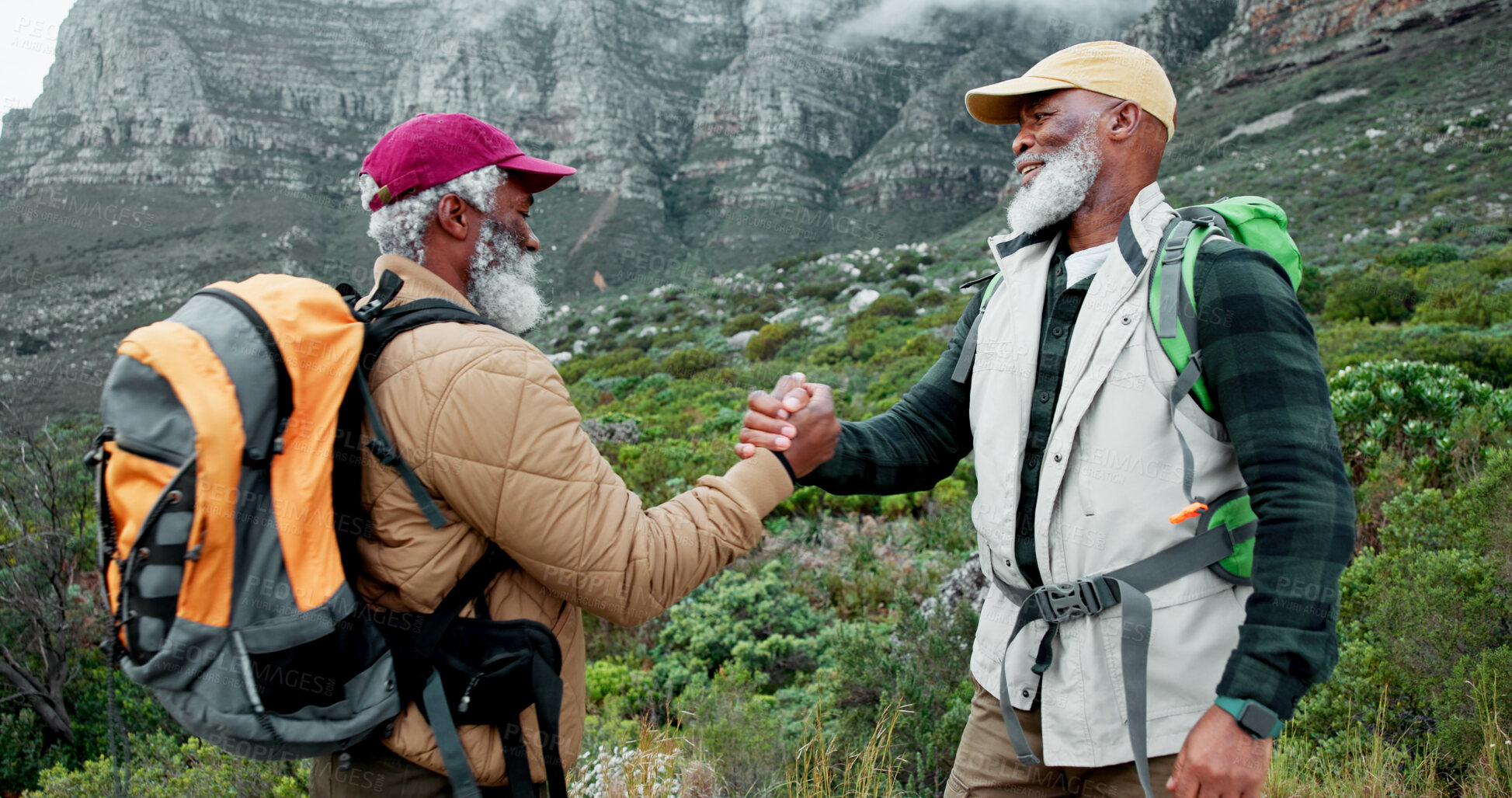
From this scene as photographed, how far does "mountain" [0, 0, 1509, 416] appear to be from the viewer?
110 ft

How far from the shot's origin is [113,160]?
200 feet

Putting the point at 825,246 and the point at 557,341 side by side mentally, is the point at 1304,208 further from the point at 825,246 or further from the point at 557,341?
the point at 825,246

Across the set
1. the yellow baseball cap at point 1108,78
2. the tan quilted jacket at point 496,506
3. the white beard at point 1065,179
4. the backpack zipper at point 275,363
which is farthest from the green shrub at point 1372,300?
the backpack zipper at point 275,363

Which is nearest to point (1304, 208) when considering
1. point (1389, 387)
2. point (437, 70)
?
Answer: point (1389, 387)

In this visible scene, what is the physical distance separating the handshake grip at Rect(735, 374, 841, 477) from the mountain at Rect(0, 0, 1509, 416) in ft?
69.7

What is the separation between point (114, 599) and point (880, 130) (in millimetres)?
84669

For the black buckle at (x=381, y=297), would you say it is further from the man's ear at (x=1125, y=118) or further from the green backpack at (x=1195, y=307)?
the man's ear at (x=1125, y=118)

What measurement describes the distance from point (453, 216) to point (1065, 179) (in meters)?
1.54

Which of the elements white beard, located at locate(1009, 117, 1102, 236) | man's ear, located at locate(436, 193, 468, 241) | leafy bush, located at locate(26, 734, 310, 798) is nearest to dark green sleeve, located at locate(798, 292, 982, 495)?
white beard, located at locate(1009, 117, 1102, 236)

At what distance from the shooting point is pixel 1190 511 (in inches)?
64.5

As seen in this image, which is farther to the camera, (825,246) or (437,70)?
(437,70)

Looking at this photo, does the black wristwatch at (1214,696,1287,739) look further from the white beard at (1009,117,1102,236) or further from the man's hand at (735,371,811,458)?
the white beard at (1009,117,1102,236)

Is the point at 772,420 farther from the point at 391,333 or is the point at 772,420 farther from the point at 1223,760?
the point at 1223,760

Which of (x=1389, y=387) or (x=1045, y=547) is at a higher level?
(x=1045, y=547)
